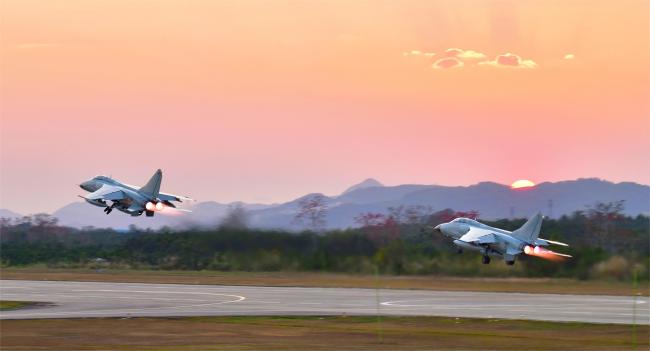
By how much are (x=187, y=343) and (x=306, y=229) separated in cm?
3967

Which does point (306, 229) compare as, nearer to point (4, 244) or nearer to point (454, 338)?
point (454, 338)

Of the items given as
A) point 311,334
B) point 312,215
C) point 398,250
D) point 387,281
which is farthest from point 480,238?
point 312,215

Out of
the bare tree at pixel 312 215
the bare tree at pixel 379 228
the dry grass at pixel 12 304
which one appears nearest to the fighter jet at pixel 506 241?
the bare tree at pixel 379 228

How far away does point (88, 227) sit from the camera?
5906 inches

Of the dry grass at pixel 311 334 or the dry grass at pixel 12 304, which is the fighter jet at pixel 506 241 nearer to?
the dry grass at pixel 311 334

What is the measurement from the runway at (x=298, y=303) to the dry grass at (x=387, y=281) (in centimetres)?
396

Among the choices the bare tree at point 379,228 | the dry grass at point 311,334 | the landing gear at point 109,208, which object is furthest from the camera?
the bare tree at point 379,228

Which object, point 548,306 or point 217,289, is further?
point 217,289

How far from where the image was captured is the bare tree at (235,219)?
264 ft

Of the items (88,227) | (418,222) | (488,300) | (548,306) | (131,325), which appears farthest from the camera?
(88,227)

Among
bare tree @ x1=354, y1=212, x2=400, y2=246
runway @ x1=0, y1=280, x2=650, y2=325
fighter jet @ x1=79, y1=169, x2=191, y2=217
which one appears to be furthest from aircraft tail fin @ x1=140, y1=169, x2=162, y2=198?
bare tree @ x1=354, y1=212, x2=400, y2=246

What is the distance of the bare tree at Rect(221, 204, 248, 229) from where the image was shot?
80500 millimetres

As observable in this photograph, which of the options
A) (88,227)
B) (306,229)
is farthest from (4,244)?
(306,229)

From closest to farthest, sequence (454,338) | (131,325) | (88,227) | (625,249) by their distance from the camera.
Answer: (454,338) < (131,325) < (625,249) < (88,227)
